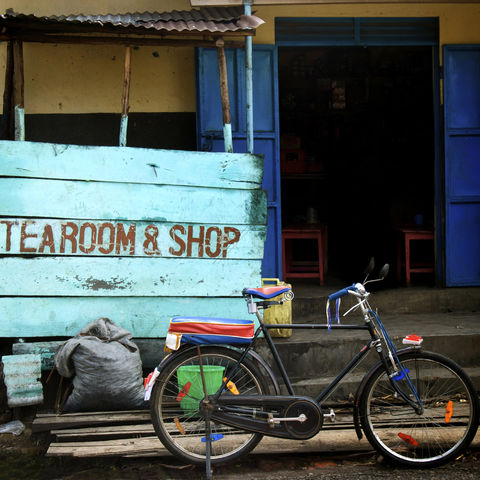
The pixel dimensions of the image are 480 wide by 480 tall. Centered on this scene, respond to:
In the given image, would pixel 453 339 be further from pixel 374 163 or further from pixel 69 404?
pixel 374 163

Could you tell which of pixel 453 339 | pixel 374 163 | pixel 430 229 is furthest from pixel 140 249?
pixel 374 163

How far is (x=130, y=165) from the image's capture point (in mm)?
5160

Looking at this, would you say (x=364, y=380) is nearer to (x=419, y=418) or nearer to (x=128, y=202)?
(x=419, y=418)

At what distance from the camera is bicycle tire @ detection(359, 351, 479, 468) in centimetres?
403

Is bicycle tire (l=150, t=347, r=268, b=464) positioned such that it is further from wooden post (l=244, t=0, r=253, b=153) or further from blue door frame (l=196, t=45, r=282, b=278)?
blue door frame (l=196, t=45, r=282, b=278)

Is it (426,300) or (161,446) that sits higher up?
(426,300)

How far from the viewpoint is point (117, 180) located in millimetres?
5152

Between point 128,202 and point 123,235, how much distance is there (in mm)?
278

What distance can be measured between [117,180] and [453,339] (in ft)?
10.8

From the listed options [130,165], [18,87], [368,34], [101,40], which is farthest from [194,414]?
[368,34]

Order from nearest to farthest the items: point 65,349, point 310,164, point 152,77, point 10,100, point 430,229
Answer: point 65,349, point 10,100, point 152,77, point 430,229, point 310,164

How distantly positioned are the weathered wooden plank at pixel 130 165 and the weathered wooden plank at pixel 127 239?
0.37 m

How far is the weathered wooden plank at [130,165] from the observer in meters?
5.03

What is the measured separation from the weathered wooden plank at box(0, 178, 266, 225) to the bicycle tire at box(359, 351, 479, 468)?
183cm
